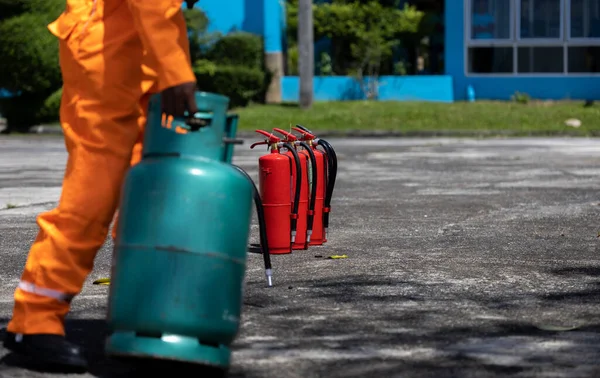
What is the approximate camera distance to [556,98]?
1134 inches

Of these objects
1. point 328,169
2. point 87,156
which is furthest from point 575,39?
point 87,156

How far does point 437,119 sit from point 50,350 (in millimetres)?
20067

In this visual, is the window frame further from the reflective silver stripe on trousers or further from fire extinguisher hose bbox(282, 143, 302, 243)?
the reflective silver stripe on trousers

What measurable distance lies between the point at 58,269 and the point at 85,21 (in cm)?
86

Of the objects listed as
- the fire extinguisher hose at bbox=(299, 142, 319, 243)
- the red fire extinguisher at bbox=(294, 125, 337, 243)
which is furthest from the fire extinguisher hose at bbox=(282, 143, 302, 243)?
the red fire extinguisher at bbox=(294, 125, 337, 243)

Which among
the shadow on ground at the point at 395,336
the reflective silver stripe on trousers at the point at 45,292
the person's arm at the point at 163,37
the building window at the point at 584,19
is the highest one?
the person's arm at the point at 163,37

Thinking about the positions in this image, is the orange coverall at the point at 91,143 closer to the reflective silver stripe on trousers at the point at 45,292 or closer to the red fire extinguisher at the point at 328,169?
the reflective silver stripe on trousers at the point at 45,292

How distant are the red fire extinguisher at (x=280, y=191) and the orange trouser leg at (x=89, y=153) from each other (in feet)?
9.76

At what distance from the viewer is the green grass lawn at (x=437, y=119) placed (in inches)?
886

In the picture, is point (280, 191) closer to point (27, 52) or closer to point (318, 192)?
point (318, 192)

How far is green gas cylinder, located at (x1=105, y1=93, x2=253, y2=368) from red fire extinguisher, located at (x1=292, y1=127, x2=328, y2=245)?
11.5ft

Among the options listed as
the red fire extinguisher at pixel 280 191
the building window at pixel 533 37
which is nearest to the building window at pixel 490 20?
the building window at pixel 533 37

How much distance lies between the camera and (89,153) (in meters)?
4.20

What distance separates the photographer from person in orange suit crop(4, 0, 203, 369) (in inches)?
165
